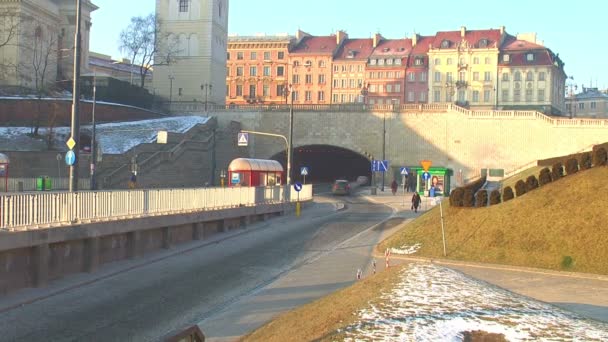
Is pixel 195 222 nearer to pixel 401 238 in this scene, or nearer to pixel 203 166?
pixel 401 238

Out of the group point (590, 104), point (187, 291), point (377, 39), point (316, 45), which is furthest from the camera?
point (590, 104)

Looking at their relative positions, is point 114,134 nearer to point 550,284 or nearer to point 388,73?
point 550,284

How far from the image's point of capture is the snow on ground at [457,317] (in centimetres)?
978

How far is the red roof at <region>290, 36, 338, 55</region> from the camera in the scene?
12625 centimetres

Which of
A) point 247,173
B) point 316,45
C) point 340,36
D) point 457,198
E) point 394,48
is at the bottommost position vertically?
point 457,198

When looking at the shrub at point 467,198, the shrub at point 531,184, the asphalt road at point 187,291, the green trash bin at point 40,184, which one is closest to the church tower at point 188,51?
the green trash bin at point 40,184

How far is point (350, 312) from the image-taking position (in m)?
11.0

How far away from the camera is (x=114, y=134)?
68.4m

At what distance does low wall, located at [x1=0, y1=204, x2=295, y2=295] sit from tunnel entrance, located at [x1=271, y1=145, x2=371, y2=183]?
2544 inches

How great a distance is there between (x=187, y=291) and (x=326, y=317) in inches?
261

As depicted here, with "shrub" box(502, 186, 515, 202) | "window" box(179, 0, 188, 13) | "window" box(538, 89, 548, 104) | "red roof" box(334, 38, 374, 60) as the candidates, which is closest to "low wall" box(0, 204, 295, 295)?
"shrub" box(502, 186, 515, 202)

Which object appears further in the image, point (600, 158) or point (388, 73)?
point (388, 73)

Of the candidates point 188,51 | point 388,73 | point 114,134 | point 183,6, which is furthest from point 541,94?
point 114,134

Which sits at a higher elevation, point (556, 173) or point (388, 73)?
point (388, 73)
